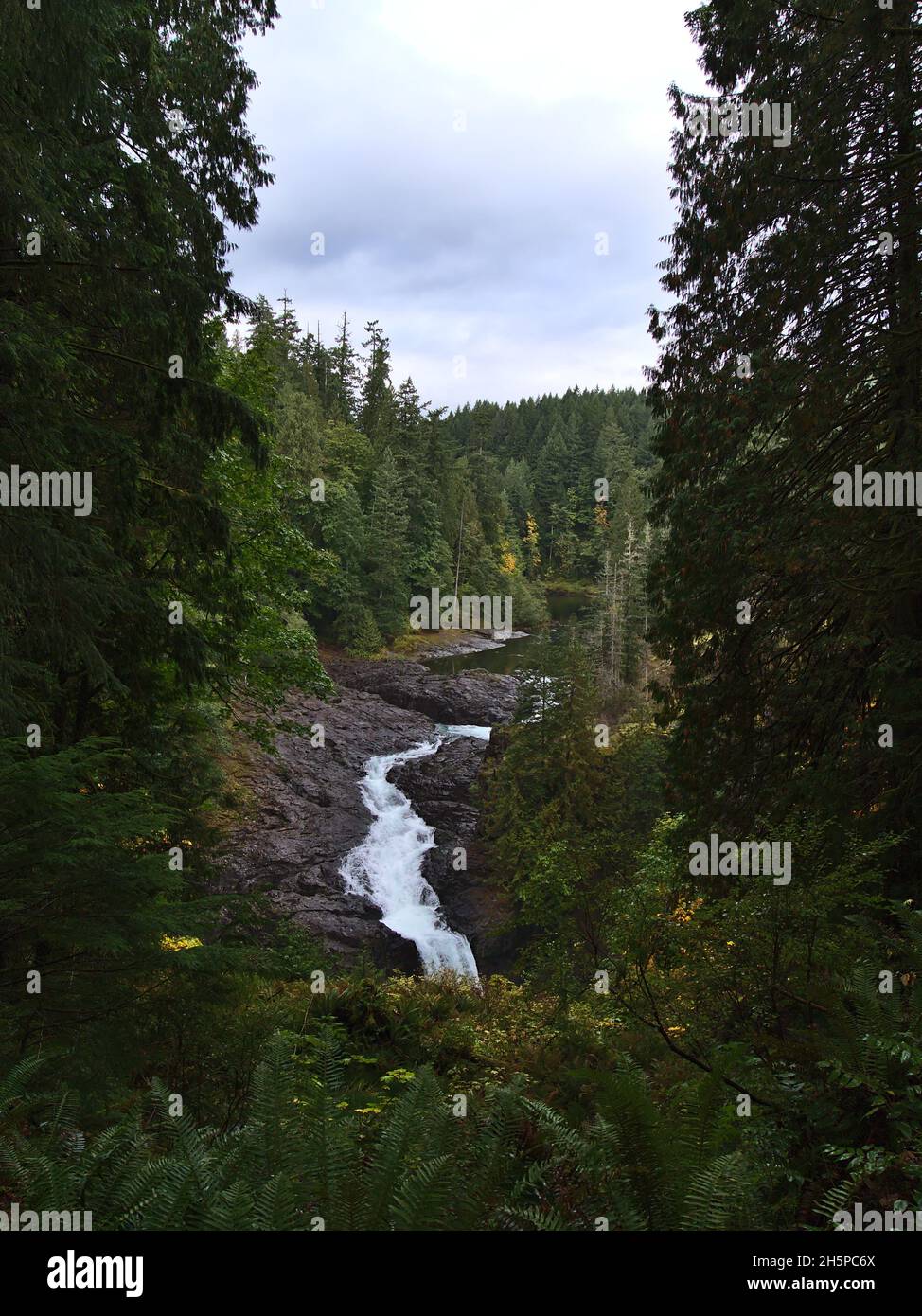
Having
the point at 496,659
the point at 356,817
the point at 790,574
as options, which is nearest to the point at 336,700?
the point at 790,574

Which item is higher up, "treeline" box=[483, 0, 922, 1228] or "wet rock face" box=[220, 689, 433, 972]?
"treeline" box=[483, 0, 922, 1228]

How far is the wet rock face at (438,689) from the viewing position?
33.4 m

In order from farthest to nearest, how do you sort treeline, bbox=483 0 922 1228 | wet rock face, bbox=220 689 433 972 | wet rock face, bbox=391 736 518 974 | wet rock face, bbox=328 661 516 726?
wet rock face, bbox=328 661 516 726 < wet rock face, bbox=391 736 518 974 < wet rock face, bbox=220 689 433 972 < treeline, bbox=483 0 922 1228

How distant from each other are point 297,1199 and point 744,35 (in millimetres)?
10774

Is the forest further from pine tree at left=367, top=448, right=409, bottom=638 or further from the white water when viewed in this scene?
pine tree at left=367, top=448, right=409, bottom=638

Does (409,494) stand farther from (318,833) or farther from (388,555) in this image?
(318,833)

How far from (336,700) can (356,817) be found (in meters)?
11.4

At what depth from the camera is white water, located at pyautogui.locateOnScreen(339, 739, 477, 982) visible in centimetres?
1902

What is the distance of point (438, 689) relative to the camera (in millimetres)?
35719

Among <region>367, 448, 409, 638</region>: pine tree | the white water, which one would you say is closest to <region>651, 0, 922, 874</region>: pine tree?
the white water

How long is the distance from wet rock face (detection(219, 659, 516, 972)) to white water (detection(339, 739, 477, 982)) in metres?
0.29

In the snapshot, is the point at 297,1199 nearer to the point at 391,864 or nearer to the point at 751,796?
the point at 751,796

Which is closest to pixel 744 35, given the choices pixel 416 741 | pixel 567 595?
pixel 416 741

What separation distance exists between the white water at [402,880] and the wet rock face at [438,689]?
8769mm
